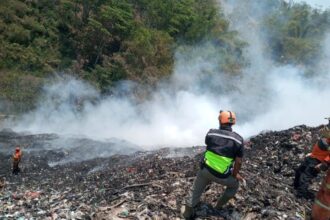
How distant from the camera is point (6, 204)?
9078 mm

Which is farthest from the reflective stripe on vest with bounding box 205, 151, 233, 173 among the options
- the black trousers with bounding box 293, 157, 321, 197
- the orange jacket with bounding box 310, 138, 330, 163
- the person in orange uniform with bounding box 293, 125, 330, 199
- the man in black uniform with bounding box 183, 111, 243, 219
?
the black trousers with bounding box 293, 157, 321, 197

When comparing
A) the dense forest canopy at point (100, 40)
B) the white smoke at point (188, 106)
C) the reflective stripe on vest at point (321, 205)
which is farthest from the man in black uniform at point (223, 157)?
the dense forest canopy at point (100, 40)

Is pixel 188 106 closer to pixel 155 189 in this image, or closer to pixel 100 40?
pixel 100 40

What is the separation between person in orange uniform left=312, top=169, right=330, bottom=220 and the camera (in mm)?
5020

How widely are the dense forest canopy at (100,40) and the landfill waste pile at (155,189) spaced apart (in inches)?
726

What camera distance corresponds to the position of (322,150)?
Result: 25.3 ft

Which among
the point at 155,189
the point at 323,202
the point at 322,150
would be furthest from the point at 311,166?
the point at 323,202

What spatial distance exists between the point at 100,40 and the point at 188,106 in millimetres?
11211

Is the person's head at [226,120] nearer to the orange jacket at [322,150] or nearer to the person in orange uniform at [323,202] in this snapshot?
the person in orange uniform at [323,202]

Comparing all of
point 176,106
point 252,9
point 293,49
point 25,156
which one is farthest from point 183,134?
point 252,9

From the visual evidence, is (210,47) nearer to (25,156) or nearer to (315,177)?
(25,156)

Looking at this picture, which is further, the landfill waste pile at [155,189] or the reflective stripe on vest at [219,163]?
the landfill waste pile at [155,189]

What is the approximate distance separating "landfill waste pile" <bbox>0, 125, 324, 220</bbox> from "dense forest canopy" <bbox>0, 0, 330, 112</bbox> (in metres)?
18.4

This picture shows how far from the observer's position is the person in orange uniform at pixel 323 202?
502 cm
